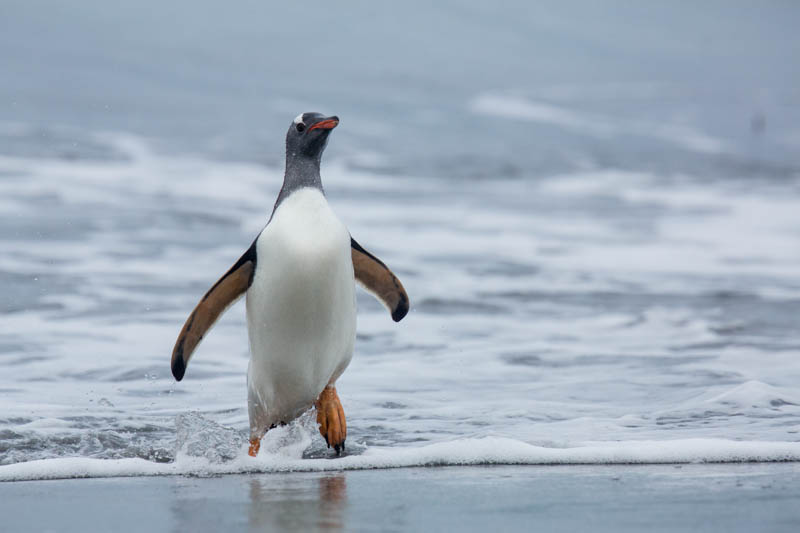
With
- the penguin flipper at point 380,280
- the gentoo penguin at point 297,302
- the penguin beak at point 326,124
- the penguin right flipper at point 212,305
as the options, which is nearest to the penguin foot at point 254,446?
the gentoo penguin at point 297,302

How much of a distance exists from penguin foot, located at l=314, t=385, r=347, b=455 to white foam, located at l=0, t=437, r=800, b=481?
0.33 m

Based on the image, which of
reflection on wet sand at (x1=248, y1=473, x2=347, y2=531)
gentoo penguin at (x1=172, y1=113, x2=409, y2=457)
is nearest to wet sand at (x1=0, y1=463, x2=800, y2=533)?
reflection on wet sand at (x1=248, y1=473, x2=347, y2=531)

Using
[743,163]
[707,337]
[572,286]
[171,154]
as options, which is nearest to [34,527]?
[707,337]

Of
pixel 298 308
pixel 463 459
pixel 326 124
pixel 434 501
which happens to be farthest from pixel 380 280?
pixel 434 501

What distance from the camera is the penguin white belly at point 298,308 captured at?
14.1ft

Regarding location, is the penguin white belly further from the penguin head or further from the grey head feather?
the penguin head

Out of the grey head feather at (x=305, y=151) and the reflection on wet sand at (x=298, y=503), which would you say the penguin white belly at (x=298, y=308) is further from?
the reflection on wet sand at (x=298, y=503)

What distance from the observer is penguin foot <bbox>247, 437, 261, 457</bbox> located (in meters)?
4.23

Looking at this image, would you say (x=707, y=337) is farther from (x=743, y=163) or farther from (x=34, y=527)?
(x=743, y=163)

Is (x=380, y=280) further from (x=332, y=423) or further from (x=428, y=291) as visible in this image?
(x=428, y=291)

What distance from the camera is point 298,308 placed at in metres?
4.34

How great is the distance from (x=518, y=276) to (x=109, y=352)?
4989 mm

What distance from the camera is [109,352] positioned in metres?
7.12

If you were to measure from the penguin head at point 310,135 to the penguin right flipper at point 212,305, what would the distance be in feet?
1.36
